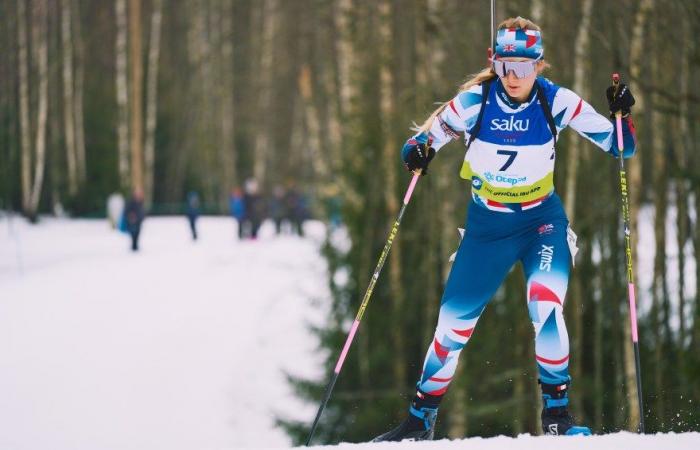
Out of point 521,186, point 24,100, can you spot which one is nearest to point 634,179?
point 521,186

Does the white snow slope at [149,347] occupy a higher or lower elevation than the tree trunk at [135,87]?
lower

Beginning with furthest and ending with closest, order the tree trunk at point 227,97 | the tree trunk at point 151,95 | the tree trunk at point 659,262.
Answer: the tree trunk at point 227,97, the tree trunk at point 151,95, the tree trunk at point 659,262

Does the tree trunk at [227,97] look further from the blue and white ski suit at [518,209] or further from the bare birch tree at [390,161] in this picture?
the blue and white ski suit at [518,209]

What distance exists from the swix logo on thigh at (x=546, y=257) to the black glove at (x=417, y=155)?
A: 29.2 inches

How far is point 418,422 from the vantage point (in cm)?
556

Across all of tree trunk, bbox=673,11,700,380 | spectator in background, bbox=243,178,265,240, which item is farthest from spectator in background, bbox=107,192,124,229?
tree trunk, bbox=673,11,700,380

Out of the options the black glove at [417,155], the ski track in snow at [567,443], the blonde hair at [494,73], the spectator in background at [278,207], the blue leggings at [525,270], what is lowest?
the spectator in background at [278,207]

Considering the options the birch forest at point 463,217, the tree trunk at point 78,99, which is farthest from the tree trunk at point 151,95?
the birch forest at point 463,217

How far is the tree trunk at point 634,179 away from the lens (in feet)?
37.0

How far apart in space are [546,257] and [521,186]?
0.36m

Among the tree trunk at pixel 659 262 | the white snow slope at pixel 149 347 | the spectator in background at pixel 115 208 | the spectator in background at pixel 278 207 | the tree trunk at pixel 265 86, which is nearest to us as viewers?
the tree trunk at pixel 659 262

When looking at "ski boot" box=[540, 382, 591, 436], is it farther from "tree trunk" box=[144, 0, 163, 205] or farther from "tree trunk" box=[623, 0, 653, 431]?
"tree trunk" box=[144, 0, 163, 205]

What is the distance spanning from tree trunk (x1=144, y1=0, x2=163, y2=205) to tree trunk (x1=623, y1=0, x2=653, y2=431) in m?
25.0

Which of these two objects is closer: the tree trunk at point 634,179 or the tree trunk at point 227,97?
the tree trunk at point 634,179
